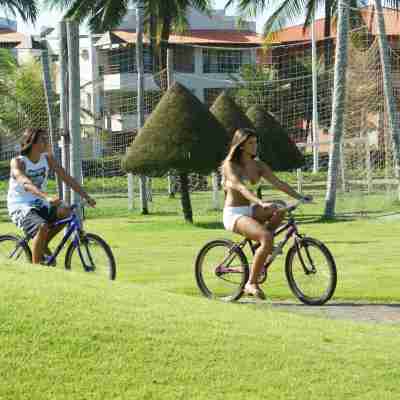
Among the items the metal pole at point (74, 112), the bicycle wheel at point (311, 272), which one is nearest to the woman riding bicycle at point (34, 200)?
the bicycle wheel at point (311, 272)

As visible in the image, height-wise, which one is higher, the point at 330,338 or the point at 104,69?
the point at 104,69

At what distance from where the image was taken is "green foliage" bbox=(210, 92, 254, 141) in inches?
1049

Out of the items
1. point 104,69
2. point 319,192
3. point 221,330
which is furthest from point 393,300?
point 104,69

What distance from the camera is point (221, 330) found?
22.4 feet

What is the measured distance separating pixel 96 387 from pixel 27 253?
606cm

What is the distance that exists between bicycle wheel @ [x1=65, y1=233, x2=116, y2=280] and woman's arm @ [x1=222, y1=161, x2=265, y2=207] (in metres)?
1.70

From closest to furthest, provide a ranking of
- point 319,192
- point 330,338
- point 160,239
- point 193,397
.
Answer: point 193,397 → point 330,338 → point 160,239 → point 319,192

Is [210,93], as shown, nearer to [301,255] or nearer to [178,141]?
[178,141]

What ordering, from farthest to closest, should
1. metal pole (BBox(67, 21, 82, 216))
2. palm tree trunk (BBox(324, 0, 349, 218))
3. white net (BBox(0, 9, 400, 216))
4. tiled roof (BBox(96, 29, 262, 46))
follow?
tiled roof (BBox(96, 29, 262, 46))
white net (BBox(0, 9, 400, 216))
palm tree trunk (BBox(324, 0, 349, 218))
metal pole (BBox(67, 21, 82, 216))

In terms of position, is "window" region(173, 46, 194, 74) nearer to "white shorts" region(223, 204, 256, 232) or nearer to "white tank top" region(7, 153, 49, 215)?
"white tank top" region(7, 153, 49, 215)

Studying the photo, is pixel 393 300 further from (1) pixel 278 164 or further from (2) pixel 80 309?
(1) pixel 278 164

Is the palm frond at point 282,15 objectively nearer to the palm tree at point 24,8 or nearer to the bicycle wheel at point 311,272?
the palm tree at point 24,8

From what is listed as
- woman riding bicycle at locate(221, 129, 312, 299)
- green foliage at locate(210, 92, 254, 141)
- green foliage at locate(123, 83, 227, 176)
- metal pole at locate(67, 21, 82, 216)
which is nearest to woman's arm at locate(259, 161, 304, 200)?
woman riding bicycle at locate(221, 129, 312, 299)

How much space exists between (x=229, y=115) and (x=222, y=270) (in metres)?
16.2
